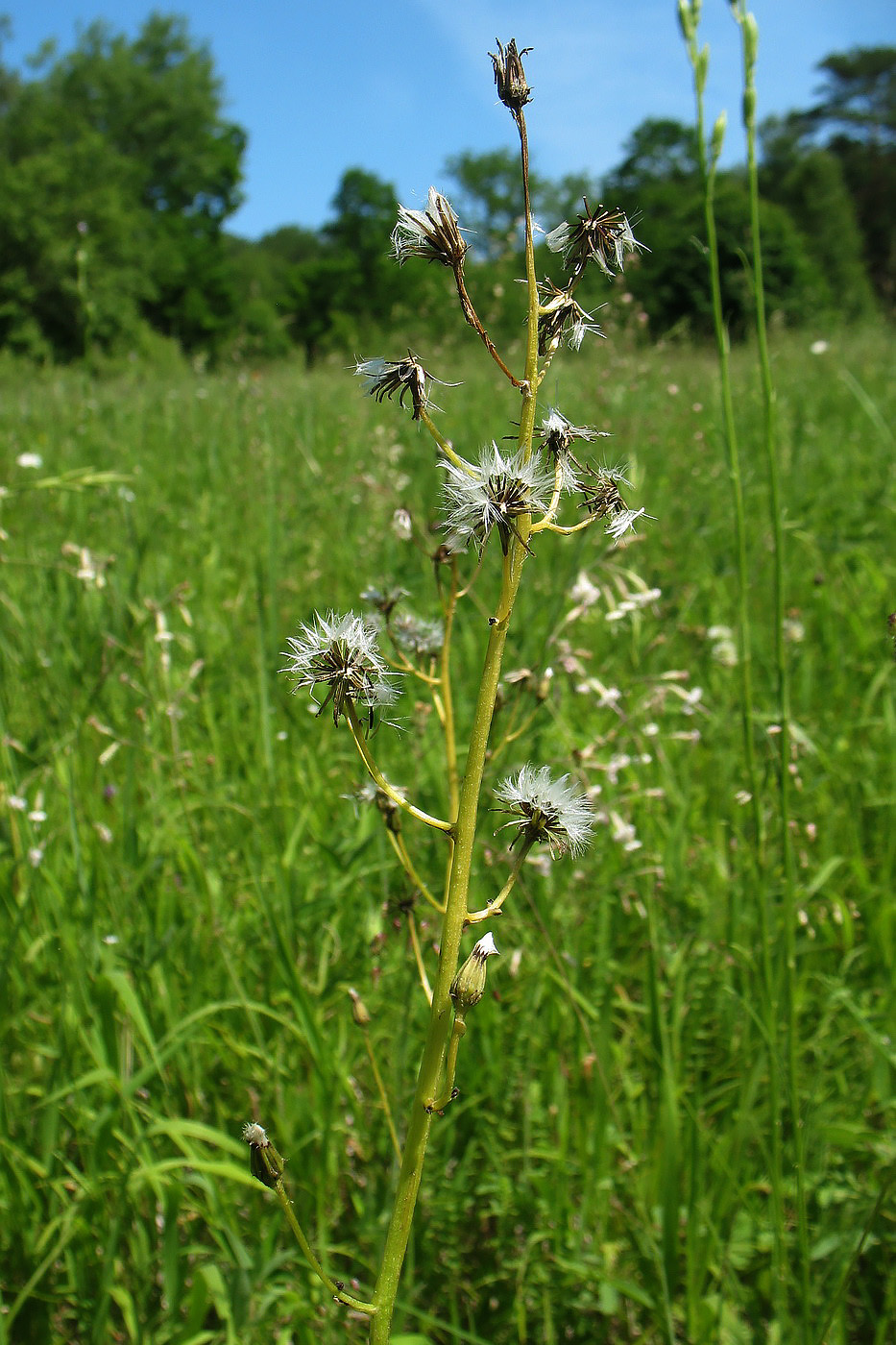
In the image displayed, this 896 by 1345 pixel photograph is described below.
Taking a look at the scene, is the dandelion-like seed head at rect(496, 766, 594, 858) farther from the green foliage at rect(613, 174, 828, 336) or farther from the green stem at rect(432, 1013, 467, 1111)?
the green foliage at rect(613, 174, 828, 336)

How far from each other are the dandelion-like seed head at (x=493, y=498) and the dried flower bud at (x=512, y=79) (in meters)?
0.24

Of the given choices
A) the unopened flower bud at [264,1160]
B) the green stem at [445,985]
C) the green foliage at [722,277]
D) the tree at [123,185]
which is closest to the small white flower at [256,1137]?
the unopened flower bud at [264,1160]

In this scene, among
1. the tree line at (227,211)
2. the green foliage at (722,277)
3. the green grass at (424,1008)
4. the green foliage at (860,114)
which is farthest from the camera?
the green foliage at (860,114)

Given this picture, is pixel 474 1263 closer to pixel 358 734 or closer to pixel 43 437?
pixel 358 734

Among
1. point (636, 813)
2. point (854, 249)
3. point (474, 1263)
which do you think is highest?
point (854, 249)

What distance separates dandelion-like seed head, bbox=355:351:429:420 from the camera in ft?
2.25

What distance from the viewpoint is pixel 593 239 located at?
2.30ft

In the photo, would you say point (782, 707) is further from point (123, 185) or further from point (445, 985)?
point (123, 185)

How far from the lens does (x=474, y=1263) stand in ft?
4.43

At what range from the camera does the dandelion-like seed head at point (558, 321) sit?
2.26 ft

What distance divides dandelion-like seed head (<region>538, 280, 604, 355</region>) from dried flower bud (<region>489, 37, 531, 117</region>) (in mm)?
122

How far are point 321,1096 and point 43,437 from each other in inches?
186

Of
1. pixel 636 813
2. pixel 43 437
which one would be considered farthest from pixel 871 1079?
pixel 43 437

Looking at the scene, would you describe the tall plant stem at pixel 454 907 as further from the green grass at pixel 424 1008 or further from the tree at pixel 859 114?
the tree at pixel 859 114
